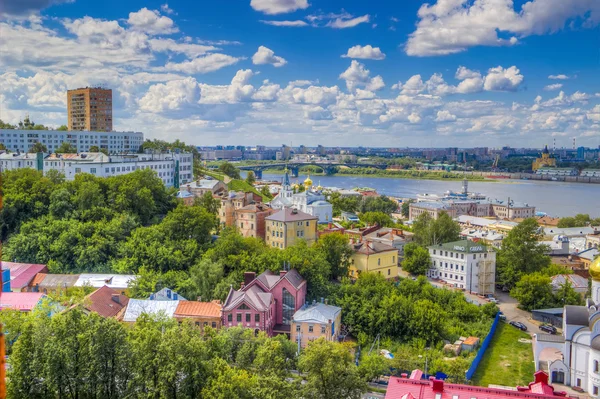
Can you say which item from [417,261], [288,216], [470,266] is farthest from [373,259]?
[470,266]

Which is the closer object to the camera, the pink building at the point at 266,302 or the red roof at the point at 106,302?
the red roof at the point at 106,302

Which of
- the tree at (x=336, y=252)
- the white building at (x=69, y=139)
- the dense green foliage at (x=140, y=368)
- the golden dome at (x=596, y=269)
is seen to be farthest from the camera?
the white building at (x=69, y=139)

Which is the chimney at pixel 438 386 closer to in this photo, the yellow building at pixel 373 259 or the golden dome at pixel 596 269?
the golden dome at pixel 596 269

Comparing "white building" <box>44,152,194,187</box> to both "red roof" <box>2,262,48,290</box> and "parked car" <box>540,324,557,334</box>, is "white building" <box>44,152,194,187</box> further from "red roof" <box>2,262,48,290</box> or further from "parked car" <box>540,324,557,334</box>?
"parked car" <box>540,324,557,334</box>

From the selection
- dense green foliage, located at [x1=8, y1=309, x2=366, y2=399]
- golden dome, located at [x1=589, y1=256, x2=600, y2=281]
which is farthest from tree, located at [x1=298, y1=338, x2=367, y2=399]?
golden dome, located at [x1=589, y1=256, x2=600, y2=281]

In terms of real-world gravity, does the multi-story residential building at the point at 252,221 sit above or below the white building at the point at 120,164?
below

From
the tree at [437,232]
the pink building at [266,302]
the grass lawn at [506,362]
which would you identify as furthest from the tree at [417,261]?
the pink building at [266,302]
